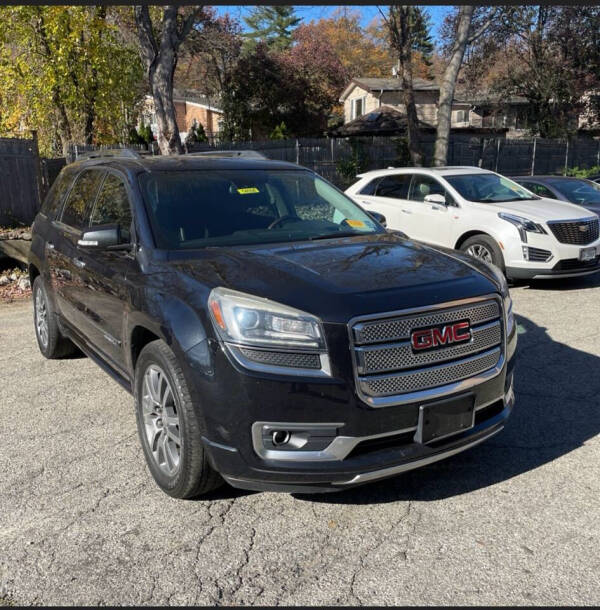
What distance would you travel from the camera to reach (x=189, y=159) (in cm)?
476

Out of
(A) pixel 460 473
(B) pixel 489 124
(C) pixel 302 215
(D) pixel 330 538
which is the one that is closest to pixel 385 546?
(D) pixel 330 538

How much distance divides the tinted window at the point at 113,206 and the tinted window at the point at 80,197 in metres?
0.20

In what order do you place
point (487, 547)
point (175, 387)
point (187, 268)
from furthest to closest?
point (187, 268) → point (175, 387) → point (487, 547)

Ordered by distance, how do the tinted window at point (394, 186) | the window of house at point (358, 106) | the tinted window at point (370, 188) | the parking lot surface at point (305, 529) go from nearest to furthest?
the parking lot surface at point (305, 529) < the tinted window at point (394, 186) < the tinted window at point (370, 188) < the window of house at point (358, 106)

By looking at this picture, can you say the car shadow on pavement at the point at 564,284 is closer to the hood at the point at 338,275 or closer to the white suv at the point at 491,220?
the white suv at the point at 491,220

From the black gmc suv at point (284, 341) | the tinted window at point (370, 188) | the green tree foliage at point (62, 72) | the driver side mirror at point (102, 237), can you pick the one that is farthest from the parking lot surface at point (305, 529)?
the green tree foliage at point (62, 72)

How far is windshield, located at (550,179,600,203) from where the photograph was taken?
1123 cm

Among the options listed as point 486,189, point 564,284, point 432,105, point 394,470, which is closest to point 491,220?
point 486,189

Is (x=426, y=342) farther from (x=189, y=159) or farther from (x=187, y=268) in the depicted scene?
(x=189, y=159)

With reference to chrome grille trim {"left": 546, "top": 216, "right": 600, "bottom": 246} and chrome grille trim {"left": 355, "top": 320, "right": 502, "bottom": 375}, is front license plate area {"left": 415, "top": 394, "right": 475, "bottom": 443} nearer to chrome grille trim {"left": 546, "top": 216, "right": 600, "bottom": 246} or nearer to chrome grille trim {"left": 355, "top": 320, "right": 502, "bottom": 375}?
chrome grille trim {"left": 355, "top": 320, "right": 502, "bottom": 375}

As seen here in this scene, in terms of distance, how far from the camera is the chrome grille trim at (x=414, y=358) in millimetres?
2932

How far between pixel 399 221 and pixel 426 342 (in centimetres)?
718

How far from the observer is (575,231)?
8.64 meters

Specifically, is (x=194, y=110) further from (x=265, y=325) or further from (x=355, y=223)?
(x=265, y=325)
